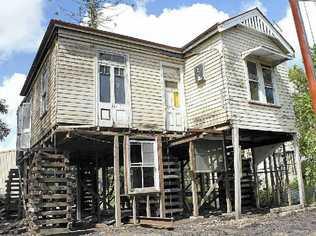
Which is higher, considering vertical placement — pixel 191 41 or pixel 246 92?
pixel 191 41

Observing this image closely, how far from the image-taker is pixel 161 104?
1617cm

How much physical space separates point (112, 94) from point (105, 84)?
0.47 m

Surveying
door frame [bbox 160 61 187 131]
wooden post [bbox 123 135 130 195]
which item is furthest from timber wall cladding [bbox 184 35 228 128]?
wooden post [bbox 123 135 130 195]

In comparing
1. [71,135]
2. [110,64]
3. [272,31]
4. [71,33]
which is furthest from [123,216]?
[272,31]

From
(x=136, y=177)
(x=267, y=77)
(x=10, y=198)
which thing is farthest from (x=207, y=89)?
(x=10, y=198)

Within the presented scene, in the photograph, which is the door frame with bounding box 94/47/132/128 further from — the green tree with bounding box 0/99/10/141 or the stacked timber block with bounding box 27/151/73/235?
the green tree with bounding box 0/99/10/141

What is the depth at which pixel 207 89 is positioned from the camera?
15.9 m

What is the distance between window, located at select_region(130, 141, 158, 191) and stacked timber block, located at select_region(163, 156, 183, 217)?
0.87 metres

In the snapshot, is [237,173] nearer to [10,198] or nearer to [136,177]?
[136,177]

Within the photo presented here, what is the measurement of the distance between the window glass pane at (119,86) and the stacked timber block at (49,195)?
10.1ft

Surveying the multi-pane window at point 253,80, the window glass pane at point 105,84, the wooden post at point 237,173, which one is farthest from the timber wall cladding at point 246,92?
the window glass pane at point 105,84

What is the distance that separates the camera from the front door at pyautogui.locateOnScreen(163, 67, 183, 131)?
1652cm

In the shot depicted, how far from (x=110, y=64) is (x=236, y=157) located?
607 cm

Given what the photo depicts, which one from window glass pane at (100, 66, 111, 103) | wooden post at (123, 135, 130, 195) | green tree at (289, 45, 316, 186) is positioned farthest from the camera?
green tree at (289, 45, 316, 186)
